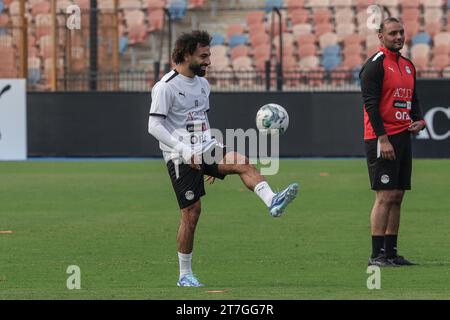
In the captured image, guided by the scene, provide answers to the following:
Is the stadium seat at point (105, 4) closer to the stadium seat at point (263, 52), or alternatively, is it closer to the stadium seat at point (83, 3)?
the stadium seat at point (83, 3)

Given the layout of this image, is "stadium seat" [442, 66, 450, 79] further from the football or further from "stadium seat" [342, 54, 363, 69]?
the football

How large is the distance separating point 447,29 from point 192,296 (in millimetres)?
21694

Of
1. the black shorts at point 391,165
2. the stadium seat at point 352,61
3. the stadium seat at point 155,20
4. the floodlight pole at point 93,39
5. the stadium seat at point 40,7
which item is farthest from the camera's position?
the stadium seat at point 40,7

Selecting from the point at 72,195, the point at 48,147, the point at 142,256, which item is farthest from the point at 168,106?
the point at 48,147

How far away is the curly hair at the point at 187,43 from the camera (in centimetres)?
992

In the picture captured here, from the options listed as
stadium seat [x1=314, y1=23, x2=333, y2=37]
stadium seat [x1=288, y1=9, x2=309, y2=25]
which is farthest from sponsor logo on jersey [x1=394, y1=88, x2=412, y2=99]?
stadium seat [x1=314, y1=23, x2=333, y2=37]

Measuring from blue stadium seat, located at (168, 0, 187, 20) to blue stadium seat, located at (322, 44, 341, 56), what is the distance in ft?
12.3

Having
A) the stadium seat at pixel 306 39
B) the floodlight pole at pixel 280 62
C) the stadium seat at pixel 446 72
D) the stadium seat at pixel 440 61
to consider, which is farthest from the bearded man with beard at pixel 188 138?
the stadium seat at pixel 306 39

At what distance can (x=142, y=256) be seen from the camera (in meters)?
12.0

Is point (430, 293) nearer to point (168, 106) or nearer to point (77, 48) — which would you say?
point (168, 106)

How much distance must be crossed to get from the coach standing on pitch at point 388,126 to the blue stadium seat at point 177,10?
62.2ft

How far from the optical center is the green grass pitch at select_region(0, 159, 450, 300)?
9.71m

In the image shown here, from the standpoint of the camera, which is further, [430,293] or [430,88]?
[430,88]
